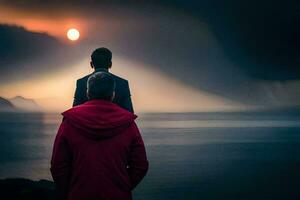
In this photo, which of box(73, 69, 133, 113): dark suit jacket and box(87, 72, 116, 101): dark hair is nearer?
box(87, 72, 116, 101): dark hair

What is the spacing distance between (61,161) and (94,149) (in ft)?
0.50

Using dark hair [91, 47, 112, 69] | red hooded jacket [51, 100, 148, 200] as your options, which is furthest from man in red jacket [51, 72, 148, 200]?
dark hair [91, 47, 112, 69]

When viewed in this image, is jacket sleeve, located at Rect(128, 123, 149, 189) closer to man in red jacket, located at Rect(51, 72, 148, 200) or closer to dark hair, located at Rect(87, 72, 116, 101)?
man in red jacket, located at Rect(51, 72, 148, 200)

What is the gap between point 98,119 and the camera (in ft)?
7.01

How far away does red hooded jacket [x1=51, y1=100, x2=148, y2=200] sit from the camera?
83.7 inches

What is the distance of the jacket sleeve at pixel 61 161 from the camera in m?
2.13

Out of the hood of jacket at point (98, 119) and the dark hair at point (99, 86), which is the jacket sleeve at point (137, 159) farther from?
the dark hair at point (99, 86)

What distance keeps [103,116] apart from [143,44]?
7.97 metres

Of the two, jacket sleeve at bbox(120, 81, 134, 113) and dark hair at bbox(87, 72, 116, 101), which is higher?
dark hair at bbox(87, 72, 116, 101)

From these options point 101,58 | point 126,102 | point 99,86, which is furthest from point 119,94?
point 99,86

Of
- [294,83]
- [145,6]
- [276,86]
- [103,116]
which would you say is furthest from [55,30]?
[103,116]

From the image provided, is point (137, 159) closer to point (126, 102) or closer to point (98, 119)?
point (98, 119)

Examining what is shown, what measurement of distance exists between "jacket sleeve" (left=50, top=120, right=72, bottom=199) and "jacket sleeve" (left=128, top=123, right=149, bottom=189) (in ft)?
0.89

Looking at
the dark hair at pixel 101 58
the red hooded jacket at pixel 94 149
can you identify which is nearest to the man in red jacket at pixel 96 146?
the red hooded jacket at pixel 94 149
